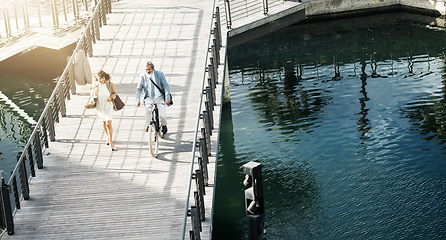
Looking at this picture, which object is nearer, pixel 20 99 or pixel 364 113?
pixel 364 113

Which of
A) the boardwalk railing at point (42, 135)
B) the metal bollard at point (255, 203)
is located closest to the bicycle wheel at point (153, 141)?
the boardwalk railing at point (42, 135)

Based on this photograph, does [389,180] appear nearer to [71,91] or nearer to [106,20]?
[71,91]

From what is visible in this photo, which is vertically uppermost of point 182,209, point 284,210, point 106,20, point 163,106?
point 106,20

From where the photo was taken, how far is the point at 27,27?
90.4 ft

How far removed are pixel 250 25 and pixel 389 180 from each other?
35.7 feet

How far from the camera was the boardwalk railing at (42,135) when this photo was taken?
12.7 m

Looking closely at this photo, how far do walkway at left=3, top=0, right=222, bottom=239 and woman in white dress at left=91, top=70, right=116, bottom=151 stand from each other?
0.67 metres

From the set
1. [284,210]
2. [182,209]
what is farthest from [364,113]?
[182,209]

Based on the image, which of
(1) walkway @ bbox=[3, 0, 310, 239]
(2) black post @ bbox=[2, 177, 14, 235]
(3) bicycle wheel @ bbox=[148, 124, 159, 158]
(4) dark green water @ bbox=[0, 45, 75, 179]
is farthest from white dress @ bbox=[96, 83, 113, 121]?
(4) dark green water @ bbox=[0, 45, 75, 179]

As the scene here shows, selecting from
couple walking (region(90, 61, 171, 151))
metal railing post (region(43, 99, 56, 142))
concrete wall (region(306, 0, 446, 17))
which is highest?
concrete wall (region(306, 0, 446, 17))

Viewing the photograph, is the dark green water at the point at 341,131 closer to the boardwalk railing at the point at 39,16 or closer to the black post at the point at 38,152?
the black post at the point at 38,152

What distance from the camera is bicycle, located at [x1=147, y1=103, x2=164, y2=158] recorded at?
14992 millimetres

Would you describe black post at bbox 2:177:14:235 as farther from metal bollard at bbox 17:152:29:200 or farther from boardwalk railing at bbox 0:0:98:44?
boardwalk railing at bbox 0:0:98:44

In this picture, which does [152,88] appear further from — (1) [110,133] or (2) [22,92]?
(2) [22,92]
